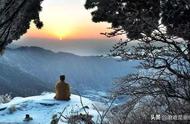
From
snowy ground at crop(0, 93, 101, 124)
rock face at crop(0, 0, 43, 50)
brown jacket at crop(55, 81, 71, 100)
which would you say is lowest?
snowy ground at crop(0, 93, 101, 124)

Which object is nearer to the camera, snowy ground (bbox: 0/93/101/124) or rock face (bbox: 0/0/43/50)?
rock face (bbox: 0/0/43/50)

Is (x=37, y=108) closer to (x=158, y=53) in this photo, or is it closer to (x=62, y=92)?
(x=62, y=92)

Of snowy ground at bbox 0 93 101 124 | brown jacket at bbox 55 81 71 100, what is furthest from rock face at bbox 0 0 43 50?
brown jacket at bbox 55 81 71 100

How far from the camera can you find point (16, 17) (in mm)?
12328

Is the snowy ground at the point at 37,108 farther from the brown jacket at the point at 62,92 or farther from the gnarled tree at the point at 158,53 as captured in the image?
the gnarled tree at the point at 158,53

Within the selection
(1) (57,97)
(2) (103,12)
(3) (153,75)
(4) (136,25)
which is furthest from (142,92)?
(1) (57,97)

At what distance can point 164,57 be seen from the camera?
1009 centimetres

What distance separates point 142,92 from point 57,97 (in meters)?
14.7

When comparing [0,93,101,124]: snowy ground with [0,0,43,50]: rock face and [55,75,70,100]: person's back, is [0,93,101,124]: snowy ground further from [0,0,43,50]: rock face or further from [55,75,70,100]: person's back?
[0,0,43,50]: rock face

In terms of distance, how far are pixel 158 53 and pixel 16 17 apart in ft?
12.4

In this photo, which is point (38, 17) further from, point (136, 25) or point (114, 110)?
point (136, 25)

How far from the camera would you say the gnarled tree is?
9.55 m

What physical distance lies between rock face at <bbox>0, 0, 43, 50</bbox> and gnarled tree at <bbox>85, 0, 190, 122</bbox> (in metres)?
2.33

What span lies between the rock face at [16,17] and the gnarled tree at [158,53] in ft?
7.66
